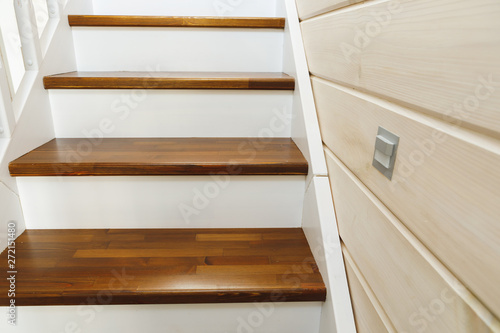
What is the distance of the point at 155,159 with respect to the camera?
1.00 m

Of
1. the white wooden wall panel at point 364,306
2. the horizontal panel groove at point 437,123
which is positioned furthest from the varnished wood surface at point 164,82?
the white wooden wall panel at point 364,306

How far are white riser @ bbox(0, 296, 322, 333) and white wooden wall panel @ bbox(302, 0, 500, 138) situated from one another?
1.94ft

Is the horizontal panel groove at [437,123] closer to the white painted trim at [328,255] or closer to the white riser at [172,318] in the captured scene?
the white painted trim at [328,255]

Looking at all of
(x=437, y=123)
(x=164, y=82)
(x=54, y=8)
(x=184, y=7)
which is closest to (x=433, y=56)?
(x=437, y=123)

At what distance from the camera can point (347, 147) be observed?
2.57ft

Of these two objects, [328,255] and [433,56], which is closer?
[433,56]

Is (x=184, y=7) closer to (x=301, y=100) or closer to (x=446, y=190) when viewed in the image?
(x=301, y=100)

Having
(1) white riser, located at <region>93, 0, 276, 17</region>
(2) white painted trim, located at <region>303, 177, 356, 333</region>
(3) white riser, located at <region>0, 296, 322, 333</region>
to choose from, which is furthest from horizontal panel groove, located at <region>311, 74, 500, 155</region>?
(1) white riser, located at <region>93, 0, 276, 17</region>

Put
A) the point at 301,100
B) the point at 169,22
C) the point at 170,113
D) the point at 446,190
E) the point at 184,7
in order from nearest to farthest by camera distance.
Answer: the point at 446,190
the point at 301,100
the point at 170,113
the point at 169,22
the point at 184,7

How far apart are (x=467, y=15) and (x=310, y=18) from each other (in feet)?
2.50

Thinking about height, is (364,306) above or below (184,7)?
below

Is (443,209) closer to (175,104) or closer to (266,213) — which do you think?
(266,213)

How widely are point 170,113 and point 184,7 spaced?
2.40ft

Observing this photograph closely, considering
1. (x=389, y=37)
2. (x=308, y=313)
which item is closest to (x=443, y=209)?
(x=389, y=37)
